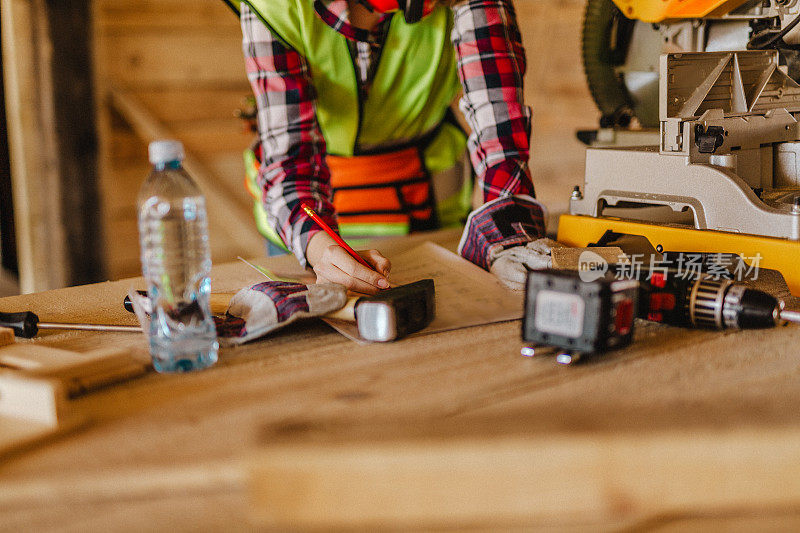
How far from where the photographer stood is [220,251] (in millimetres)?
4145

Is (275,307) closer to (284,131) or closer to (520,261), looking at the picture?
(520,261)

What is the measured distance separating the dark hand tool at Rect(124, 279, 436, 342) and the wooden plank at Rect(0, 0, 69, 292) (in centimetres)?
262

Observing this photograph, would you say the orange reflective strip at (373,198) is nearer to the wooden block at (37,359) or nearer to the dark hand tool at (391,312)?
the dark hand tool at (391,312)

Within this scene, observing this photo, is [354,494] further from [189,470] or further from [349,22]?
[349,22]

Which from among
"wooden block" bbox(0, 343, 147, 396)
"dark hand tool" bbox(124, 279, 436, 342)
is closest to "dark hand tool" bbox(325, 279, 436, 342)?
"dark hand tool" bbox(124, 279, 436, 342)

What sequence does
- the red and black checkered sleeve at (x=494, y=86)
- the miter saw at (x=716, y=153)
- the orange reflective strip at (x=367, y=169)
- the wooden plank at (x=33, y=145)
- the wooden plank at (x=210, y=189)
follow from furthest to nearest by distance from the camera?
1. the wooden plank at (x=210, y=189)
2. the wooden plank at (x=33, y=145)
3. the orange reflective strip at (x=367, y=169)
4. the red and black checkered sleeve at (x=494, y=86)
5. the miter saw at (x=716, y=153)

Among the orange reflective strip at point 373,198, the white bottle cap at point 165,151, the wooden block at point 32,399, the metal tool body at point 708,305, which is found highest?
the white bottle cap at point 165,151

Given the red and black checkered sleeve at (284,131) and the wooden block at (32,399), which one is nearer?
the wooden block at (32,399)

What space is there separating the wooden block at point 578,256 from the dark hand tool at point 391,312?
197mm

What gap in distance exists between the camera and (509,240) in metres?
1.14

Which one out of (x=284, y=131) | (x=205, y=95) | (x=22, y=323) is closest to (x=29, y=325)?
(x=22, y=323)

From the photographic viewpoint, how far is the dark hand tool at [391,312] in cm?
86

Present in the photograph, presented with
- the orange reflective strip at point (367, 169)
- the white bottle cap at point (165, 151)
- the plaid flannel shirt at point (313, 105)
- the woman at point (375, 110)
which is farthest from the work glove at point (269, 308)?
the orange reflective strip at point (367, 169)

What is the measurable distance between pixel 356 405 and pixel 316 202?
1.98 feet
